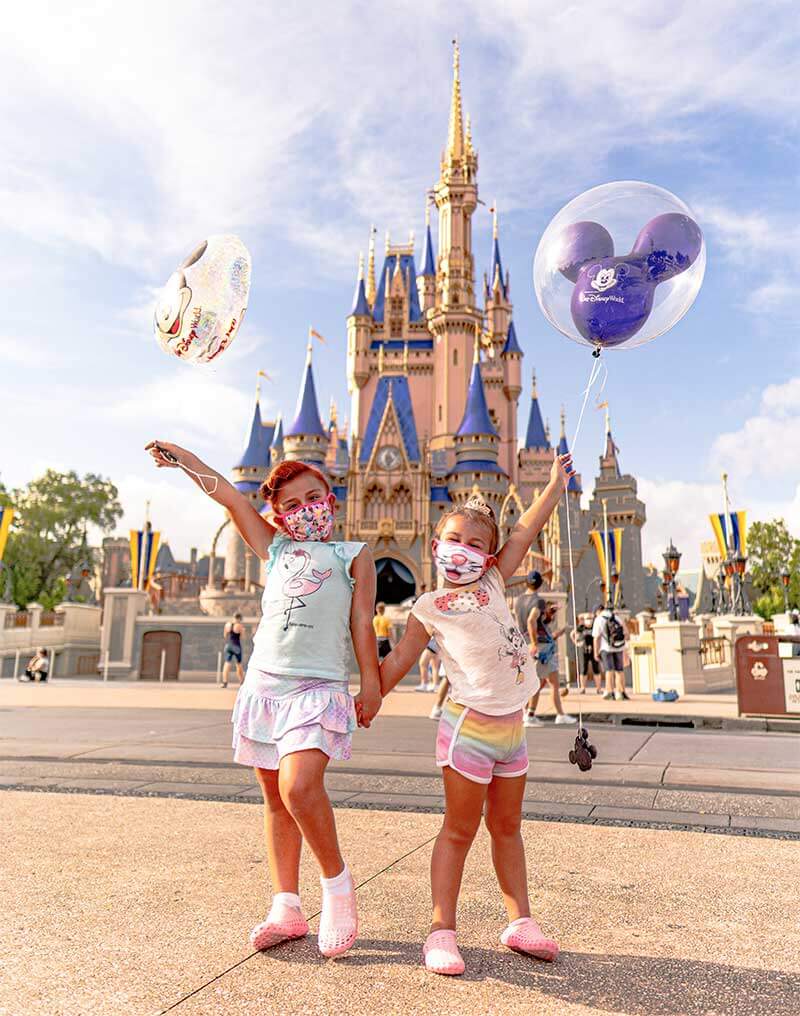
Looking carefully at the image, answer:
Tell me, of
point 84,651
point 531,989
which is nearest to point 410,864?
point 531,989

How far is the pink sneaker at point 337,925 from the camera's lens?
2195 mm

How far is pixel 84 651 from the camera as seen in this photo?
92.4 ft

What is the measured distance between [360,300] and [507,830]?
54.5 meters

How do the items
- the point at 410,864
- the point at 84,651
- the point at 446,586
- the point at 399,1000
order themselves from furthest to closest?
1. the point at 84,651
2. the point at 410,864
3. the point at 446,586
4. the point at 399,1000

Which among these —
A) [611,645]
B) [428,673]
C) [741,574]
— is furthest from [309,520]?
[741,574]

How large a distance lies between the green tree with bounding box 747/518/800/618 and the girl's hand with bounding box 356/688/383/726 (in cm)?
5265

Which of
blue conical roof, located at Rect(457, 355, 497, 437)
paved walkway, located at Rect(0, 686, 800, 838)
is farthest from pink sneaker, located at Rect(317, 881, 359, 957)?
blue conical roof, located at Rect(457, 355, 497, 437)

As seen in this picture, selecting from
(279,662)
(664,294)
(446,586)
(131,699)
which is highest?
(664,294)

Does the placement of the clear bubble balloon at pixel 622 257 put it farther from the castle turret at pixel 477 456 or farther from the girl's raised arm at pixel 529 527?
the castle turret at pixel 477 456

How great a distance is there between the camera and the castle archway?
44.9 metres

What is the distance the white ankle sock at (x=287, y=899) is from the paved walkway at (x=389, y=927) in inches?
4.4

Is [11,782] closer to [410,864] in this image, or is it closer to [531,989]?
Answer: [410,864]

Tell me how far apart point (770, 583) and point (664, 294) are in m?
51.5

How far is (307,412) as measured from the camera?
161 ft
